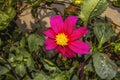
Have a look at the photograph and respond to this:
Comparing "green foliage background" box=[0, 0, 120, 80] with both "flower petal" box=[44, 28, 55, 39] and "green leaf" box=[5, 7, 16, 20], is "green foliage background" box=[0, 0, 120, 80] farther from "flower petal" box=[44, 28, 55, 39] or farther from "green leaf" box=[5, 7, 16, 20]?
"flower petal" box=[44, 28, 55, 39]

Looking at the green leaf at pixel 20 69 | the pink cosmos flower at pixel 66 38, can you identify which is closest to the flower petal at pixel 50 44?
the pink cosmos flower at pixel 66 38

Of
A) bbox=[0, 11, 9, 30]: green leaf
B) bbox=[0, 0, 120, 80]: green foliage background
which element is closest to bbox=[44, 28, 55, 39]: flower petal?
bbox=[0, 0, 120, 80]: green foliage background

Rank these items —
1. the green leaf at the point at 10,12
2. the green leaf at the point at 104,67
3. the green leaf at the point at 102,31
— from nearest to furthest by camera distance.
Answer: the green leaf at the point at 104,67
the green leaf at the point at 102,31
the green leaf at the point at 10,12

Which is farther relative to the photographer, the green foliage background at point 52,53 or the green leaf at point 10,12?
the green leaf at point 10,12


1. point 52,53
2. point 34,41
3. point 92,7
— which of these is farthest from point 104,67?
point 52,53

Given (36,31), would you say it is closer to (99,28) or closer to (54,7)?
(54,7)

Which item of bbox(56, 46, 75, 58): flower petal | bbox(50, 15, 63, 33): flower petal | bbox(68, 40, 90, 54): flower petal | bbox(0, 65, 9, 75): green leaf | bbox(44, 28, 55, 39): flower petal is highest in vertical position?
bbox(50, 15, 63, 33): flower petal

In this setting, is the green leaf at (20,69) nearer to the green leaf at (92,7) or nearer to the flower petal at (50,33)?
the flower petal at (50,33)
